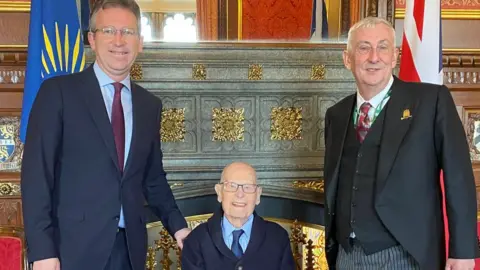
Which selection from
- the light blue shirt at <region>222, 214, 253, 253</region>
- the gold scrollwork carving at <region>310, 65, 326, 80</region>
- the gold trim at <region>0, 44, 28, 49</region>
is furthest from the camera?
the gold scrollwork carving at <region>310, 65, 326, 80</region>

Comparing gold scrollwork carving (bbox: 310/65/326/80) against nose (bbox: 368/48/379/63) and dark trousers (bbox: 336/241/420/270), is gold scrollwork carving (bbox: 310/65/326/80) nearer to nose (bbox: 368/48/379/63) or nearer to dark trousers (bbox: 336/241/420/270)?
nose (bbox: 368/48/379/63)

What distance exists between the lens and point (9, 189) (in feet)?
9.88

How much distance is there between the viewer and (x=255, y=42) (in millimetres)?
3207

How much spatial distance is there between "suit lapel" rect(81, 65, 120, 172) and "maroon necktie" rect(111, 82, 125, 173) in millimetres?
39

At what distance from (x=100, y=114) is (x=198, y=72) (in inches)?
56.0

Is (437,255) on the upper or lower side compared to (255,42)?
lower

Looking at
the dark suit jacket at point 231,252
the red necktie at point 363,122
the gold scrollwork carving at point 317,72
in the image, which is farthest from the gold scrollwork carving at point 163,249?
the red necktie at point 363,122

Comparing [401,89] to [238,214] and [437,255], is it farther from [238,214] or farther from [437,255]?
[238,214]

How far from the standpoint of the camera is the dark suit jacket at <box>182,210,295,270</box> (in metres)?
1.93

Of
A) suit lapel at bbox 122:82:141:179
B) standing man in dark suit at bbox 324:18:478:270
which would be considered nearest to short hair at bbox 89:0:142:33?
suit lapel at bbox 122:82:141:179

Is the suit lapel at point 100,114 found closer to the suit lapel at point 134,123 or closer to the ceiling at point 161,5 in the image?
the suit lapel at point 134,123

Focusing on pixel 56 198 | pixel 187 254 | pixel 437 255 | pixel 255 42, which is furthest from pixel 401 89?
pixel 255 42

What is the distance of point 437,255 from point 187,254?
3.01 feet

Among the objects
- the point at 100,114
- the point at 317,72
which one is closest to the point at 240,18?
the point at 317,72
